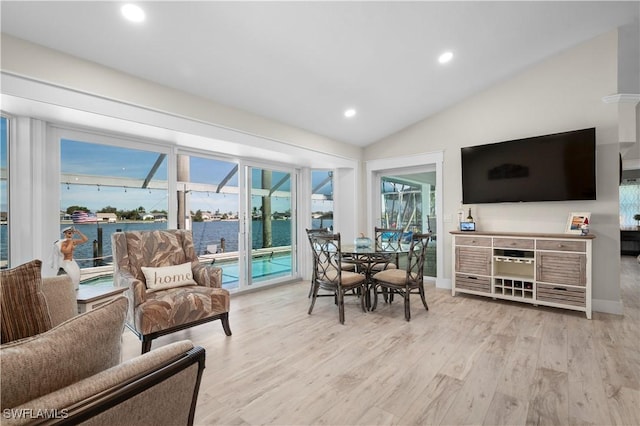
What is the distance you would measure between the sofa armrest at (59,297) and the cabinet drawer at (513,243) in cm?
437

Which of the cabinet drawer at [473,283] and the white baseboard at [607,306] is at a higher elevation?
the cabinet drawer at [473,283]

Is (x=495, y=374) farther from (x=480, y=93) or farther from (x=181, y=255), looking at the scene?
(x=480, y=93)

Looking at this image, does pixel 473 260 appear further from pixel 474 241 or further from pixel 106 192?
pixel 106 192

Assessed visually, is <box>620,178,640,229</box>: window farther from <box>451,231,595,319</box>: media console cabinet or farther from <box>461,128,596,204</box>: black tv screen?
<box>451,231,595,319</box>: media console cabinet

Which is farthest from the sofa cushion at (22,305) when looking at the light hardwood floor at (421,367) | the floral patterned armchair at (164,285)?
the floral patterned armchair at (164,285)

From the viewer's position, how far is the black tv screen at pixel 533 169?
357cm

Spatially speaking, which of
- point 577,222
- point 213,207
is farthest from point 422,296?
point 213,207

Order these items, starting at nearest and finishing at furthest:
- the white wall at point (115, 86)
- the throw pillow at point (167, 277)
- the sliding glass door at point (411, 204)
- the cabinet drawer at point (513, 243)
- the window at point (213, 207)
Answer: the white wall at point (115, 86)
the throw pillow at point (167, 277)
the cabinet drawer at point (513, 243)
the window at point (213, 207)
the sliding glass door at point (411, 204)

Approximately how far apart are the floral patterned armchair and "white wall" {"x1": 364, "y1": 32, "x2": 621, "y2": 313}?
11.8 feet

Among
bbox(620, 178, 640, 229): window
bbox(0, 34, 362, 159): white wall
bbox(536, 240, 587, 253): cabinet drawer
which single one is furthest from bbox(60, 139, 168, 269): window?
bbox(620, 178, 640, 229): window

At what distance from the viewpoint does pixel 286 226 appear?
5332 mm

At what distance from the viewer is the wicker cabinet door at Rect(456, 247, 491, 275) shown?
13.1 feet

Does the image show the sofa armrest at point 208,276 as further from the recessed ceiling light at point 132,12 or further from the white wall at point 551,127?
the white wall at point 551,127

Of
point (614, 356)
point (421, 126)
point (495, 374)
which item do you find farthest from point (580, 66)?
point (495, 374)
